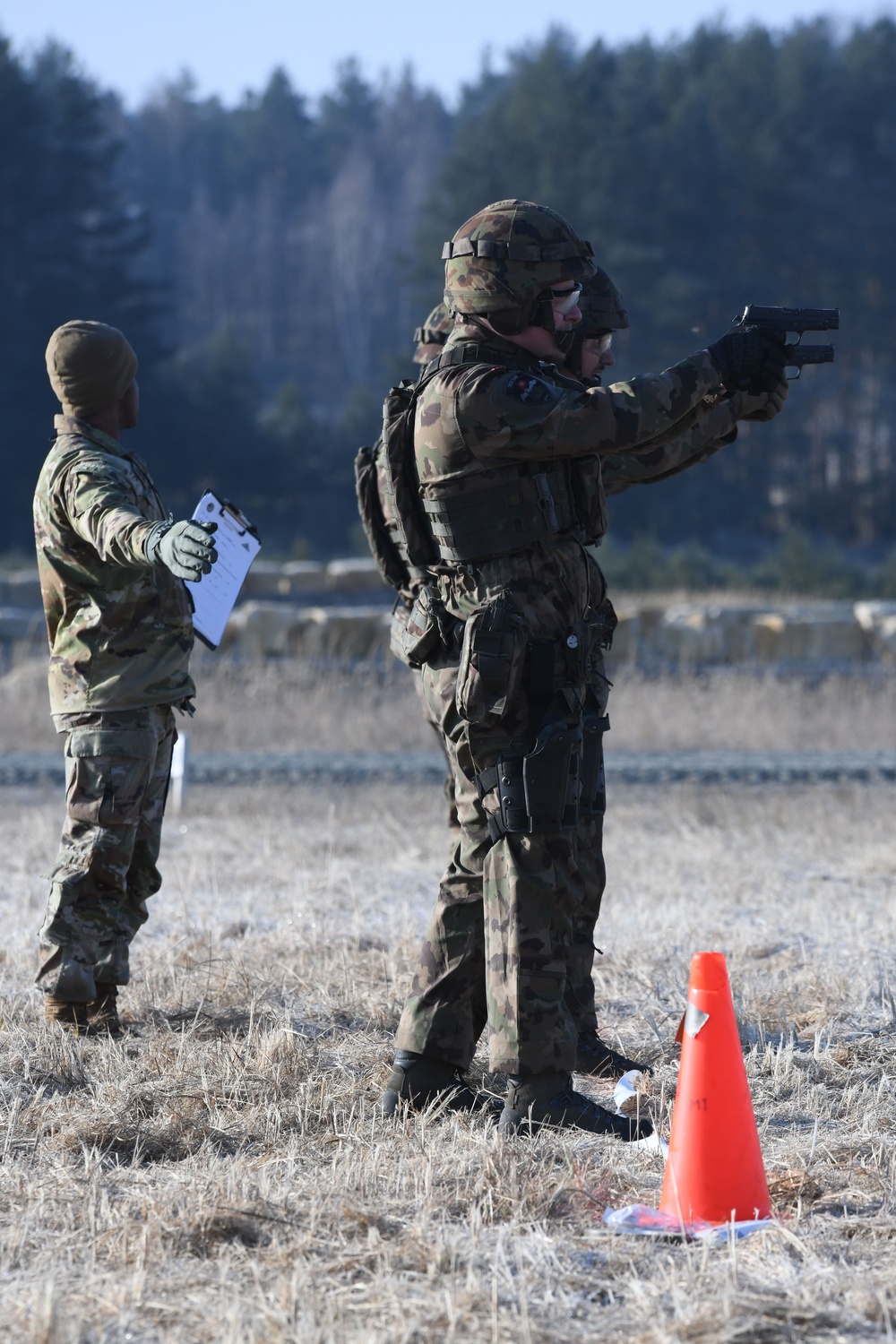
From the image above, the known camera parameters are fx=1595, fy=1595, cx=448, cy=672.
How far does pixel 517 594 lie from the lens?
146 inches

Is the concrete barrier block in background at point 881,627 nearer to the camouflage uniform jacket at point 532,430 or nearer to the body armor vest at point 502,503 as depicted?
the camouflage uniform jacket at point 532,430

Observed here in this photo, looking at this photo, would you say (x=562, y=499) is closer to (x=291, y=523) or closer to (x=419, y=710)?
(x=419, y=710)

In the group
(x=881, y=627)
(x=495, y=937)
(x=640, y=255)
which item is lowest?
(x=495, y=937)

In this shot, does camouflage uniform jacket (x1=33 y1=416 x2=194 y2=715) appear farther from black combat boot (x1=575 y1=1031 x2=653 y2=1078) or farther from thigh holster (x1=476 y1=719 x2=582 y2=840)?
black combat boot (x1=575 y1=1031 x2=653 y2=1078)

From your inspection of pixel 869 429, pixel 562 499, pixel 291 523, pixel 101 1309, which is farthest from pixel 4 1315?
pixel 869 429

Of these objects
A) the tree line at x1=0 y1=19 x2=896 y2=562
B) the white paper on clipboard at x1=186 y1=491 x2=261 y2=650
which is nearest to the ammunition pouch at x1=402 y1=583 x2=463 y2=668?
the white paper on clipboard at x1=186 y1=491 x2=261 y2=650

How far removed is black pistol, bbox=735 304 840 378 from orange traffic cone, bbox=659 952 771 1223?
1.49m

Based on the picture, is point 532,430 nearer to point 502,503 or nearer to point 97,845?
point 502,503

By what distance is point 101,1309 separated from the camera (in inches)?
107

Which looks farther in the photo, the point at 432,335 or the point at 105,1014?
the point at 432,335

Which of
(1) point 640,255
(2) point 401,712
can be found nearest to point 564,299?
(2) point 401,712

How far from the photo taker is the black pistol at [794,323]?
382 centimetres

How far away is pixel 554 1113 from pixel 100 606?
1.93 metres

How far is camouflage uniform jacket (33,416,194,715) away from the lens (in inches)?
177
